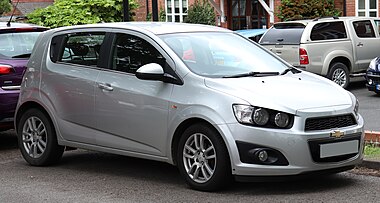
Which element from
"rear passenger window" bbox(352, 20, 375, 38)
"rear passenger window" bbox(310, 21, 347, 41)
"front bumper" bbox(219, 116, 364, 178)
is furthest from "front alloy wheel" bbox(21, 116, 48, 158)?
"rear passenger window" bbox(352, 20, 375, 38)

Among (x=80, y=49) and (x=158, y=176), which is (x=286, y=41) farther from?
(x=158, y=176)

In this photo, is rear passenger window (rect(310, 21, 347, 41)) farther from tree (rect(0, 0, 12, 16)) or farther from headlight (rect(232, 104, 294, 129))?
tree (rect(0, 0, 12, 16))

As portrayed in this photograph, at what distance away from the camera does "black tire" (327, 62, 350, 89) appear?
16.8 m

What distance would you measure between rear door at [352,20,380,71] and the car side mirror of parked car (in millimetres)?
10656

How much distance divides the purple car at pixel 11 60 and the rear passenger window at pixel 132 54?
98.6 inches

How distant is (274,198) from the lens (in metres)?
6.88

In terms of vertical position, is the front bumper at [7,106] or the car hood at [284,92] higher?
the car hood at [284,92]

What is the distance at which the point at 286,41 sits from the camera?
16.7 metres

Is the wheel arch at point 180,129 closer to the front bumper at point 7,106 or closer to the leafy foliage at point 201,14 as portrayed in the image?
the front bumper at point 7,106

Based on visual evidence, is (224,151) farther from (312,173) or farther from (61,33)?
(61,33)

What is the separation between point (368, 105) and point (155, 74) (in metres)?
7.93

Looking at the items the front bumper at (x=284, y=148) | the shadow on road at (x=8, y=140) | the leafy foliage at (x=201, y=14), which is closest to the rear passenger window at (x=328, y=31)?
the shadow on road at (x=8, y=140)

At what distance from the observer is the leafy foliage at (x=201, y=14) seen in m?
28.9

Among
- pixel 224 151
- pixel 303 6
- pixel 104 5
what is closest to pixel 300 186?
pixel 224 151
